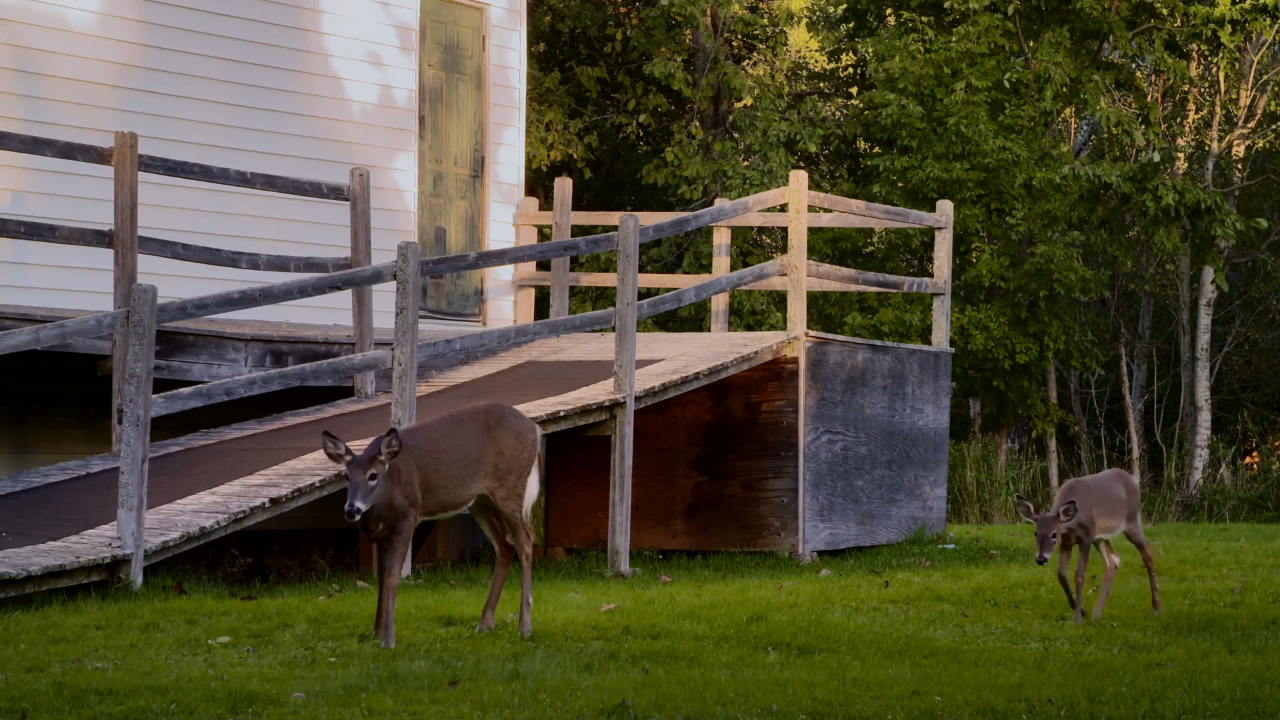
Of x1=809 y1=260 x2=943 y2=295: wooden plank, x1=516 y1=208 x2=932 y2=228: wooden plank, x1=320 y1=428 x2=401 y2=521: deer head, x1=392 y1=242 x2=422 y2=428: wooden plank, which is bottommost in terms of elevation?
x1=320 y1=428 x2=401 y2=521: deer head

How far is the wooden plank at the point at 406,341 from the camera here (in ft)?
31.1

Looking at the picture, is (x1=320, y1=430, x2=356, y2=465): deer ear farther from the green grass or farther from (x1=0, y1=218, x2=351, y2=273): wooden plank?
(x1=0, y1=218, x2=351, y2=273): wooden plank

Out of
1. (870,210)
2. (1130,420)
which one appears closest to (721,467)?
(870,210)

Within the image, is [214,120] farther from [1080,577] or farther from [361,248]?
[1080,577]

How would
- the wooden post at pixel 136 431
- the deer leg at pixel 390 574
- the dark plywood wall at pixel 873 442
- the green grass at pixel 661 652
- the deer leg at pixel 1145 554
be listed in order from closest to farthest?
the green grass at pixel 661 652
the deer leg at pixel 390 574
the wooden post at pixel 136 431
the deer leg at pixel 1145 554
the dark plywood wall at pixel 873 442

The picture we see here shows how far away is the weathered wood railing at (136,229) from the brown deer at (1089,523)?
542 cm

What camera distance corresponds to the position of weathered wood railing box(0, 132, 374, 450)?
32.4 ft

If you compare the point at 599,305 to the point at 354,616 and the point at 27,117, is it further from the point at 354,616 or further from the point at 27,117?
the point at 354,616

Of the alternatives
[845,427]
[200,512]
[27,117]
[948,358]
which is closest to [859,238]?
[948,358]

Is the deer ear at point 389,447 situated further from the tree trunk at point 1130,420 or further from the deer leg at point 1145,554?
the tree trunk at point 1130,420

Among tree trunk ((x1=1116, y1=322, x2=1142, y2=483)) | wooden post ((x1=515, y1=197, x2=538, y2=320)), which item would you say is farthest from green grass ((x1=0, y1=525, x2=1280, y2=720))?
tree trunk ((x1=1116, y1=322, x2=1142, y2=483))

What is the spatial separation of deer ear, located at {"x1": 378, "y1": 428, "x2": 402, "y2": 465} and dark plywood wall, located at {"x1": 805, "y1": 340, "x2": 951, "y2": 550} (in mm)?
5531

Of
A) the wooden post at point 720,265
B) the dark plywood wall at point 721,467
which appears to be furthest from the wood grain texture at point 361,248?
the wooden post at point 720,265

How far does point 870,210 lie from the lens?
12828mm
